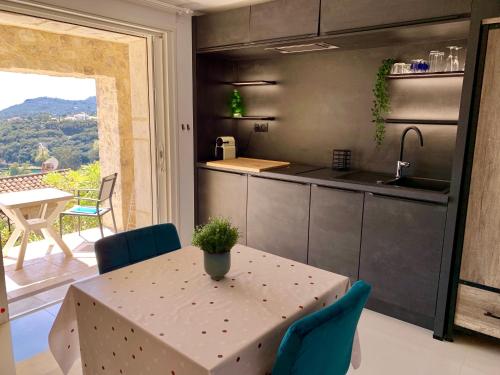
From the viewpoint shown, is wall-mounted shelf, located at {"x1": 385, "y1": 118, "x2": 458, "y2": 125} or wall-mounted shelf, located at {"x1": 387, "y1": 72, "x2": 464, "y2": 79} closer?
wall-mounted shelf, located at {"x1": 387, "y1": 72, "x2": 464, "y2": 79}

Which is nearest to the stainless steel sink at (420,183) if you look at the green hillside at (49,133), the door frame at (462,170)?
the door frame at (462,170)

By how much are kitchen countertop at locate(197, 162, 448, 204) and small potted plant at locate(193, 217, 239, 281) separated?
55.0 inches

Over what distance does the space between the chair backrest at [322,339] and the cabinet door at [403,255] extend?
1312 mm

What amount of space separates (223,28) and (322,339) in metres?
2.95

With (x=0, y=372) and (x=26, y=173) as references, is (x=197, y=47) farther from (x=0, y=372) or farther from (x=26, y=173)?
(x=0, y=372)

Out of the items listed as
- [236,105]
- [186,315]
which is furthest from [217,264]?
[236,105]

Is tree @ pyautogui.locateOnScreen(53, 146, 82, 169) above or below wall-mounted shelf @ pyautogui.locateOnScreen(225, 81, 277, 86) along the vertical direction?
below

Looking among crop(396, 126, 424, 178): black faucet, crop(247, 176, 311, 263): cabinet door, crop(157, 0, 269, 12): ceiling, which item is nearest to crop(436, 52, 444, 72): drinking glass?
crop(396, 126, 424, 178): black faucet

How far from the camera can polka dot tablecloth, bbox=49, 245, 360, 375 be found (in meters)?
1.18

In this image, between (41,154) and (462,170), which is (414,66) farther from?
(41,154)

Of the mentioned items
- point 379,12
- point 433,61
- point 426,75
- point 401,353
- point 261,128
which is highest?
point 379,12

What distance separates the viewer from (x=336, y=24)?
2715mm

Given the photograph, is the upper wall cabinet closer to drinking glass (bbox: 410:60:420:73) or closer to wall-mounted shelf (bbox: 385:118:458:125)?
drinking glass (bbox: 410:60:420:73)

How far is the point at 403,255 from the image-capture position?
258 centimetres
